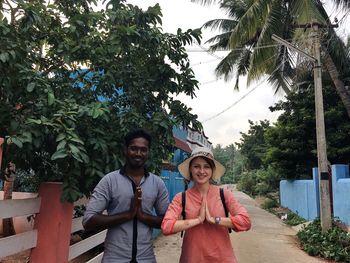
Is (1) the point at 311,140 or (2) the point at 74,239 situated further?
(1) the point at 311,140

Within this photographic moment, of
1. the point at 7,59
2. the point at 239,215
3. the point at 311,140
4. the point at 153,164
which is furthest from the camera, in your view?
the point at 311,140

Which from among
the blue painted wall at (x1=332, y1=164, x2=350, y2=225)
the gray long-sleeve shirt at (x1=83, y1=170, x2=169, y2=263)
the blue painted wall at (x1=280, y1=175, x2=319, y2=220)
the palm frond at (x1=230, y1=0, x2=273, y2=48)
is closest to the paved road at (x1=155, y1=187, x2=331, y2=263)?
the blue painted wall at (x1=332, y1=164, x2=350, y2=225)

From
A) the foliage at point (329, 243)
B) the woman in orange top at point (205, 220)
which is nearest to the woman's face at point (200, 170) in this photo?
the woman in orange top at point (205, 220)

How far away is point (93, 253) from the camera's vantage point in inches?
258

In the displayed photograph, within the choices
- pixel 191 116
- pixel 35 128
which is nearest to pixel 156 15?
pixel 191 116

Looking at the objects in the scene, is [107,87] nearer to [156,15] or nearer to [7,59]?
[156,15]

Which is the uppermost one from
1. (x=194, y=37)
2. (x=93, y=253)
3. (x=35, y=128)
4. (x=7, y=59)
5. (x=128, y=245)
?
(x=194, y=37)

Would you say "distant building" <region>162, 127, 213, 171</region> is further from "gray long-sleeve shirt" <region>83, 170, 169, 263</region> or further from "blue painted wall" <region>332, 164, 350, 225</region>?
"blue painted wall" <region>332, 164, 350, 225</region>

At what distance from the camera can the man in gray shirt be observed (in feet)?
7.63

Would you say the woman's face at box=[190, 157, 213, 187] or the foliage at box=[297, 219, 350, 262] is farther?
the foliage at box=[297, 219, 350, 262]

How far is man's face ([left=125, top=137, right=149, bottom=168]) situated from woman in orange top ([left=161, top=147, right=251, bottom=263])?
0.34 m

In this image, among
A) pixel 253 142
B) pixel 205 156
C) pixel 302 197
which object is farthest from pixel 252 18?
pixel 253 142

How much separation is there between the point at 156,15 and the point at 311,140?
11624 mm

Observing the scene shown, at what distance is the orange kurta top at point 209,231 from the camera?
7.47 feet
